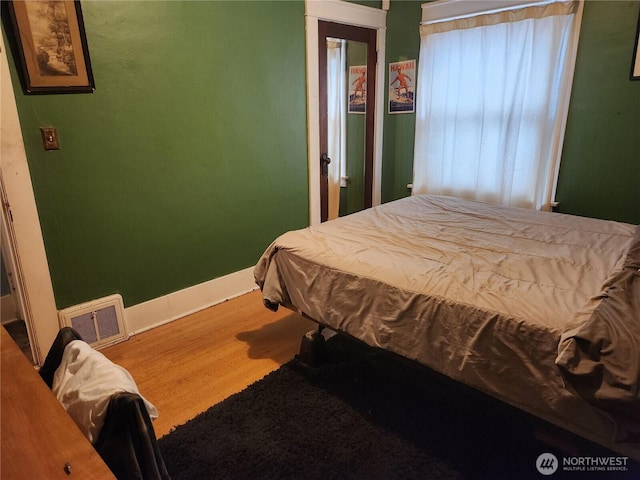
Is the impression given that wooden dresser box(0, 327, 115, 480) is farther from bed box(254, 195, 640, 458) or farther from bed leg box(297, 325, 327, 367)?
bed leg box(297, 325, 327, 367)

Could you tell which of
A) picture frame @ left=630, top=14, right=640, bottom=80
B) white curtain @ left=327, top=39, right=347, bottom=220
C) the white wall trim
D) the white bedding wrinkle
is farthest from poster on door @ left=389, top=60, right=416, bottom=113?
the white bedding wrinkle

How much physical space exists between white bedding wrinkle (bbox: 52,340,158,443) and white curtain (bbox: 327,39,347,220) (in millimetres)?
2988

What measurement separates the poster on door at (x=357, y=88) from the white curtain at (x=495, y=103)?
20.0 inches

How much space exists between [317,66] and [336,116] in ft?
1.67

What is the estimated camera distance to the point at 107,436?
89cm

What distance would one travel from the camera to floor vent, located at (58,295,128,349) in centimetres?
240

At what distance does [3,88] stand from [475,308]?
93.4 inches

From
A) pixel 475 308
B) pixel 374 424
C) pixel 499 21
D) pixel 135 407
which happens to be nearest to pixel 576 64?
pixel 499 21

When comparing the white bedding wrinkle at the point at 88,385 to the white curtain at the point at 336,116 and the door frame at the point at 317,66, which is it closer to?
the door frame at the point at 317,66

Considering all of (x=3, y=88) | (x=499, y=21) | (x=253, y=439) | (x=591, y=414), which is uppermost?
(x=499, y=21)

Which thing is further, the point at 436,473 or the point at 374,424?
the point at 374,424

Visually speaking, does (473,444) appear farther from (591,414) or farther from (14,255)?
(14,255)

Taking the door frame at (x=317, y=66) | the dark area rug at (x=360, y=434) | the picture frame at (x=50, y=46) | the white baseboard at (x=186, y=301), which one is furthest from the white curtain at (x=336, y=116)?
the dark area rug at (x=360, y=434)

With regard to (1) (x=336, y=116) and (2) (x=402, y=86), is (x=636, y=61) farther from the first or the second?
(1) (x=336, y=116)
